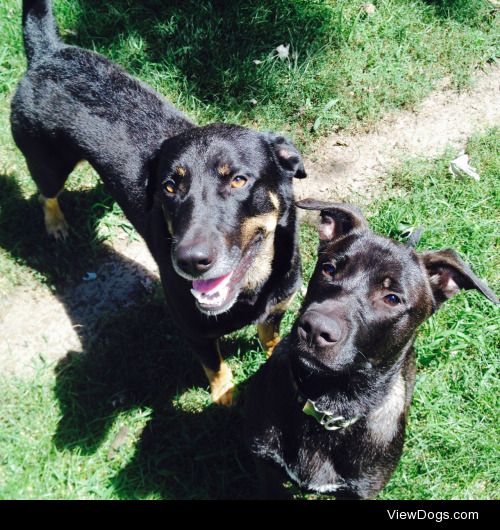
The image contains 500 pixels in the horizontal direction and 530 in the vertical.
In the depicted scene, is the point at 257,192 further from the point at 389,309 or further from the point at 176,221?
the point at 389,309

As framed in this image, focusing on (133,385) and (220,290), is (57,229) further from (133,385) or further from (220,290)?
(220,290)

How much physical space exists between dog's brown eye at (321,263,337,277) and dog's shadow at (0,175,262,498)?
166cm

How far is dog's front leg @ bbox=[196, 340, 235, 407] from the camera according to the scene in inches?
157

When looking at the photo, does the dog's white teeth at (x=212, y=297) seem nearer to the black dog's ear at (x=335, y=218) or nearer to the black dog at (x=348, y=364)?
the black dog at (x=348, y=364)

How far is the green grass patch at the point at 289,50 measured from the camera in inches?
217

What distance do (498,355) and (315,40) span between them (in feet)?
11.2

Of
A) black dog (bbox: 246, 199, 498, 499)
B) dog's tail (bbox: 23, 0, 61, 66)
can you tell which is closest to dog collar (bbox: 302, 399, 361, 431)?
black dog (bbox: 246, 199, 498, 499)

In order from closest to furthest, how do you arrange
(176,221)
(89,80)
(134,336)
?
1. (176,221)
2. (89,80)
3. (134,336)

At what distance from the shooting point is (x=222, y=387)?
13.9 feet

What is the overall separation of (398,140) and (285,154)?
2106mm

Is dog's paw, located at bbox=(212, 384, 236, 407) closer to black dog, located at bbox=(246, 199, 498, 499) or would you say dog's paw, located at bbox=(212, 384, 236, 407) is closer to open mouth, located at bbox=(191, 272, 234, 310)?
black dog, located at bbox=(246, 199, 498, 499)

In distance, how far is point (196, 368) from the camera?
14.7ft

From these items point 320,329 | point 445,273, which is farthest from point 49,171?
→ point 445,273
